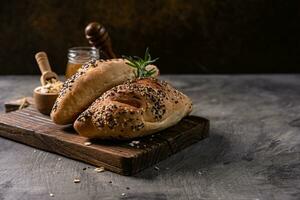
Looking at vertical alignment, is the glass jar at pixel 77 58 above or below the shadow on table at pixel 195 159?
above

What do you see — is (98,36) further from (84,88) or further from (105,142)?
(105,142)

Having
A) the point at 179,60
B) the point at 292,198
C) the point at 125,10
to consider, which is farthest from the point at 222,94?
the point at 292,198

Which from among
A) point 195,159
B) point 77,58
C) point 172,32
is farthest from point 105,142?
point 172,32

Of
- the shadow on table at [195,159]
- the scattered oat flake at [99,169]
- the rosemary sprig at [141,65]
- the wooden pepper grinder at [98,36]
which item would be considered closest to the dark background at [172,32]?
the wooden pepper grinder at [98,36]

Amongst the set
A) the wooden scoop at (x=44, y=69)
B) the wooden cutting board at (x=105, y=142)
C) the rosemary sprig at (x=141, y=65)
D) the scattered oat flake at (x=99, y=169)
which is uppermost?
the rosemary sprig at (x=141, y=65)

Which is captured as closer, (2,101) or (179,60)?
(2,101)

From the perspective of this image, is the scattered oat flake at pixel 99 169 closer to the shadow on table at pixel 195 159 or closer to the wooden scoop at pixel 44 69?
the shadow on table at pixel 195 159

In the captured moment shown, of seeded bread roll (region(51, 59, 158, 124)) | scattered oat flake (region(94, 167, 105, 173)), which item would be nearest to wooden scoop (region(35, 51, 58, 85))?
seeded bread roll (region(51, 59, 158, 124))

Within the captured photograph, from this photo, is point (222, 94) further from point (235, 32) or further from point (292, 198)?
point (292, 198)
